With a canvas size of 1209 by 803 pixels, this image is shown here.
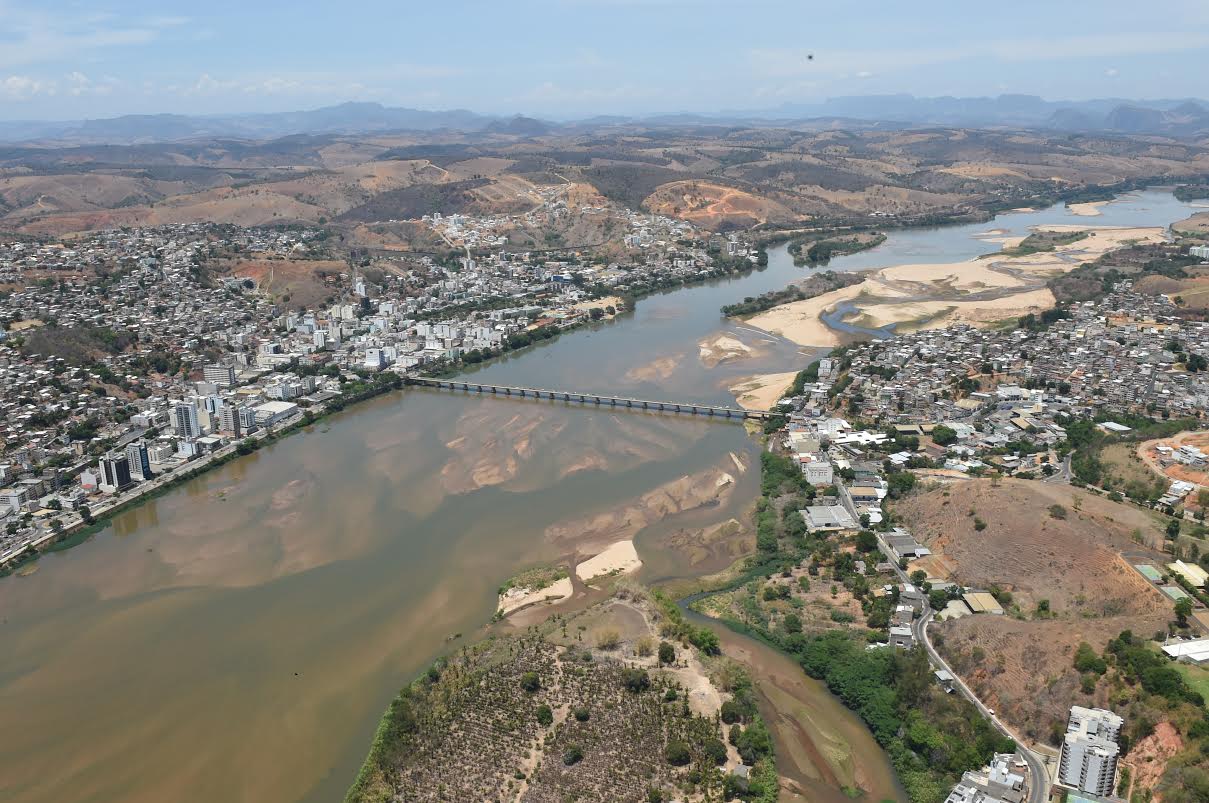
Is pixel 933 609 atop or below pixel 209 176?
below

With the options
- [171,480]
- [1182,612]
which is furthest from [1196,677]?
[171,480]

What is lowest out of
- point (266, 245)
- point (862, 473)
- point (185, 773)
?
point (185, 773)

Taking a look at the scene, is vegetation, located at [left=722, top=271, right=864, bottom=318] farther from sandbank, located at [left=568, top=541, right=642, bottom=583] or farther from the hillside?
sandbank, located at [left=568, top=541, right=642, bottom=583]

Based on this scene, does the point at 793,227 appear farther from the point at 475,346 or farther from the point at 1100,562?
the point at 1100,562

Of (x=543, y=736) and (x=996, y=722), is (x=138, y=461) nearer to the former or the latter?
(x=543, y=736)

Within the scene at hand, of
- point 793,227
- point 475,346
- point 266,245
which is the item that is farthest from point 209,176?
point 475,346

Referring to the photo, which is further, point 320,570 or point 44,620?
point 320,570
